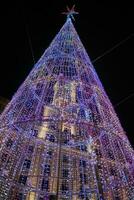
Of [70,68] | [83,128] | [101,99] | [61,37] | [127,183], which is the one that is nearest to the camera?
[127,183]

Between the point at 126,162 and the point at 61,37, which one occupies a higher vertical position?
the point at 61,37

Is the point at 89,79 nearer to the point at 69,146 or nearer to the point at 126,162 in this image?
the point at 69,146

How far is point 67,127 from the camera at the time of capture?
22.3 feet

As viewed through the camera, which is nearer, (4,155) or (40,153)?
(4,155)

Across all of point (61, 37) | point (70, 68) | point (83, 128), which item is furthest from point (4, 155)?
point (61, 37)

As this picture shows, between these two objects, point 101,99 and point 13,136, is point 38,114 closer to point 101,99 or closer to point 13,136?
point 13,136

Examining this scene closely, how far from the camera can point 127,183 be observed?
585 centimetres

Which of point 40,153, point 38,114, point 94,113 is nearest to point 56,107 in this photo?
point 38,114

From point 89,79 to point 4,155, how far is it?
110 inches

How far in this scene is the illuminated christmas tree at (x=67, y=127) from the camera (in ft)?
19.5

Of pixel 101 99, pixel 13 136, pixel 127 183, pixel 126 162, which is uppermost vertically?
pixel 101 99

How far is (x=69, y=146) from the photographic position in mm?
6852

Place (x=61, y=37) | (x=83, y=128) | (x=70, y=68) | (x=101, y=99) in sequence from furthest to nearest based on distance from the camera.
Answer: (x=61, y=37) < (x=70, y=68) < (x=101, y=99) < (x=83, y=128)

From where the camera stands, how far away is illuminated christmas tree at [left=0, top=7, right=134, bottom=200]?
5953 mm
